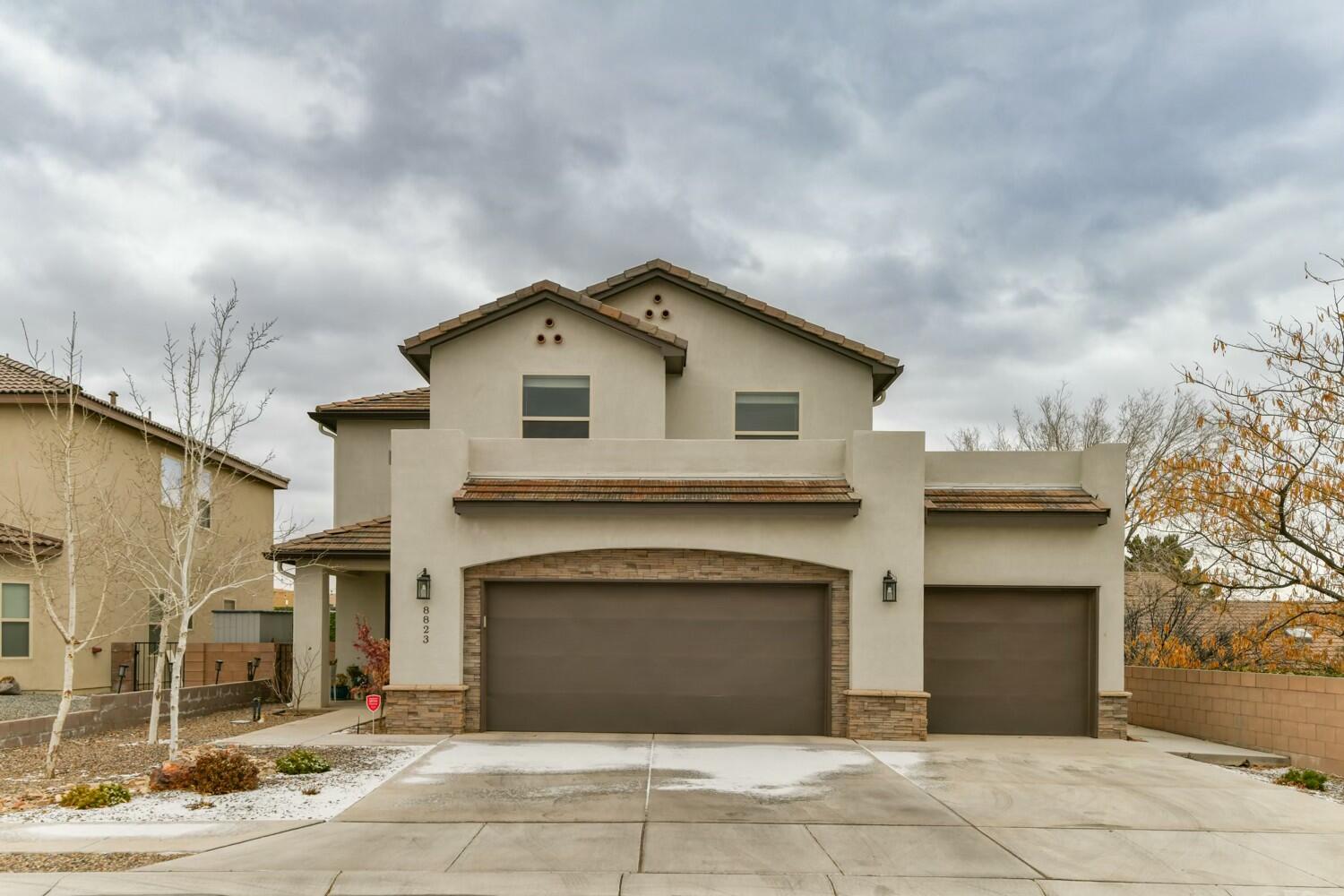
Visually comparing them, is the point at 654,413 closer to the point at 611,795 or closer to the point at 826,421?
the point at 826,421

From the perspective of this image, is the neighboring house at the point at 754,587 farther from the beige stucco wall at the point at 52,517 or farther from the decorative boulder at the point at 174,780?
the beige stucco wall at the point at 52,517

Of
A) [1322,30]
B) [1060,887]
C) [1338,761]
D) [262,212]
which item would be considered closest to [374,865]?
[1060,887]

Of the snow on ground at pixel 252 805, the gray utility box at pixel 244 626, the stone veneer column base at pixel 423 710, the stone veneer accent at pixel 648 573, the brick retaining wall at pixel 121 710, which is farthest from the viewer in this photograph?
the gray utility box at pixel 244 626

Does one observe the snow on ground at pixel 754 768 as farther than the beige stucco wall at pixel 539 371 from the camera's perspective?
No

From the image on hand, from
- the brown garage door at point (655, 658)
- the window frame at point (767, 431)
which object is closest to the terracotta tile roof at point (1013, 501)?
the brown garage door at point (655, 658)

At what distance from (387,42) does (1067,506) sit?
13086 millimetres

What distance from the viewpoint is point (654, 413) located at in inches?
685

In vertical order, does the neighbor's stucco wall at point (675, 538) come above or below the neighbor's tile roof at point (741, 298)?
below

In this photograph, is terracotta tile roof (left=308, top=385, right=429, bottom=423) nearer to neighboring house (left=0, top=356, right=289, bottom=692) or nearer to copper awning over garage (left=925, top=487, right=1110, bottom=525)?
neighboring house (left=0, top=356, right=289, bottom=692)

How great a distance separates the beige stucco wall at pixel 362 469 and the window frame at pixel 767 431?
730 centimetres

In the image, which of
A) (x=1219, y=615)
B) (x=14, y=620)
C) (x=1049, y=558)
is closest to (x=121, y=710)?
(x=14, y=620)

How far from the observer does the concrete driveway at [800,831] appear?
24.9ft

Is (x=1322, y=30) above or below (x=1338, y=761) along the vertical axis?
above

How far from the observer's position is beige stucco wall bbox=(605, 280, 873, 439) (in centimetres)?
1897
